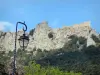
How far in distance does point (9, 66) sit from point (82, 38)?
311 feet

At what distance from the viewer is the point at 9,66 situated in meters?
20.2

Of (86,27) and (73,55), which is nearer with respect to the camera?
(73,55)

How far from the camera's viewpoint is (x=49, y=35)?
132000 mm

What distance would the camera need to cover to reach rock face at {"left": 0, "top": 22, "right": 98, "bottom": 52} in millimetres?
122062

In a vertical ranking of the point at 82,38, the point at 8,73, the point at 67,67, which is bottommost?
the point at 8,73

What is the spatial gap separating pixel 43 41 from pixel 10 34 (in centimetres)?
1252

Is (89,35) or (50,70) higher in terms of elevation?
(89,35)

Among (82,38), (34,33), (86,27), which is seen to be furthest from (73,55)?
(34,33)

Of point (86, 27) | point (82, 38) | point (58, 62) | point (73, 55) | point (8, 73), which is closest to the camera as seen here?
point (8, 73)

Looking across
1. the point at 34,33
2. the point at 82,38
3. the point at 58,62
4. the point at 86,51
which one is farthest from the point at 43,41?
the point at 58,62

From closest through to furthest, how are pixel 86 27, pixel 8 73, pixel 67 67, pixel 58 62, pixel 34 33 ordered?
pixel 8 73 → pixel 67 67 → pixel 58 62 → pixel 86 27 → pixel 34 33

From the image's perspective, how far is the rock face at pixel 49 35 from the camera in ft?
400

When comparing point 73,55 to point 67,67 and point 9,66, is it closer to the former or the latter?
point 67,67

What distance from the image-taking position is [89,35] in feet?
387
